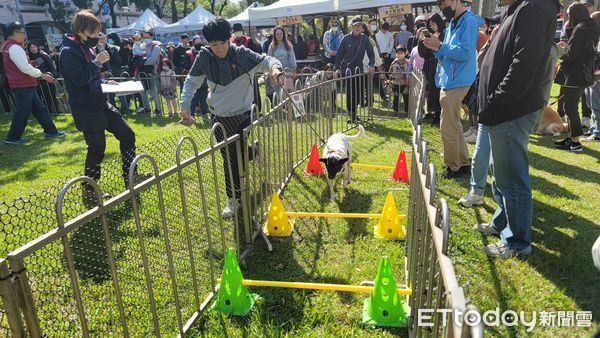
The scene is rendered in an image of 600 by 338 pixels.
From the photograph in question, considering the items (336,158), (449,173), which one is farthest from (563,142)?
(336,158)

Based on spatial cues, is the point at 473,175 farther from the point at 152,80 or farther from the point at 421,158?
the point at 152,80

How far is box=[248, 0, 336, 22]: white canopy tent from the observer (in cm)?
1346

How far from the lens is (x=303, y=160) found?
20.6 ft

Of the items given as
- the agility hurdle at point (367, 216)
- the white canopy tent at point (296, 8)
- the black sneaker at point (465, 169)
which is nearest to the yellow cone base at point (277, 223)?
the agility hurdle at point (367, 216)

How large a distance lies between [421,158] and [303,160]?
3.89 m

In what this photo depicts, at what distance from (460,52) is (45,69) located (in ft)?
36.7

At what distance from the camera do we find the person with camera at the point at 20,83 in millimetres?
6867

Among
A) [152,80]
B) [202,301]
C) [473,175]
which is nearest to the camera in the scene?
[202,301]

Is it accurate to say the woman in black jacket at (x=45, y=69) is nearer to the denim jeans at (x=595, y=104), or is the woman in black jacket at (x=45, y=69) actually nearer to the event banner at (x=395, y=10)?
the event banner at (x=395, y=10)

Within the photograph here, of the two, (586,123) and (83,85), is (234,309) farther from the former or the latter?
(586,123)

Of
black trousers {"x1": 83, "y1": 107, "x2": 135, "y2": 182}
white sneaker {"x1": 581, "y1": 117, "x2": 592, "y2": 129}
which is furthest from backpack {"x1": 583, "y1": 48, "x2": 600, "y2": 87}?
black trousers {"x1": 83, "y1": 107, "x2": 135, "y2": 182}

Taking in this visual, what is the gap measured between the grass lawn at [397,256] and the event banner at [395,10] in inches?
301

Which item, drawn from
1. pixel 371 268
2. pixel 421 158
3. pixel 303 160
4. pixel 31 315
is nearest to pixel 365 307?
pixel 371 268

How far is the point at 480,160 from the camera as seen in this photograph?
4051mm
